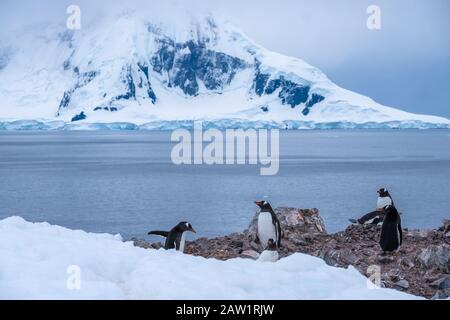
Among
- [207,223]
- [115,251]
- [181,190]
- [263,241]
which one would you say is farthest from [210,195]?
[115,251]

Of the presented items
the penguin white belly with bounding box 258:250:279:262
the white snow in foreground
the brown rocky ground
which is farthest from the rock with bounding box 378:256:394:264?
the white snow in foreground

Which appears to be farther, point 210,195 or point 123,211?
point 210,195

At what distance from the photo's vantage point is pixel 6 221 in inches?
401

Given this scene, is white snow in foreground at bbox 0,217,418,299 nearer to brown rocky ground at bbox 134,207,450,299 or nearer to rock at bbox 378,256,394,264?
brown rocky ground at bbox 134,207,450,299

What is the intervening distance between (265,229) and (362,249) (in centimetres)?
159

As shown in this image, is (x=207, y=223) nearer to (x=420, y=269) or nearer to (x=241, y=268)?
(x=420, y=269)

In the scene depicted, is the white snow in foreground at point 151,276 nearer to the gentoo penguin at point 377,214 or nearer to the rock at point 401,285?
the rock at point 401,285

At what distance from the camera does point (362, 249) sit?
10672mm

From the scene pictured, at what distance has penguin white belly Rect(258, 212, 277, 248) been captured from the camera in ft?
36.4

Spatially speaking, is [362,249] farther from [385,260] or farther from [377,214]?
[377,214]
